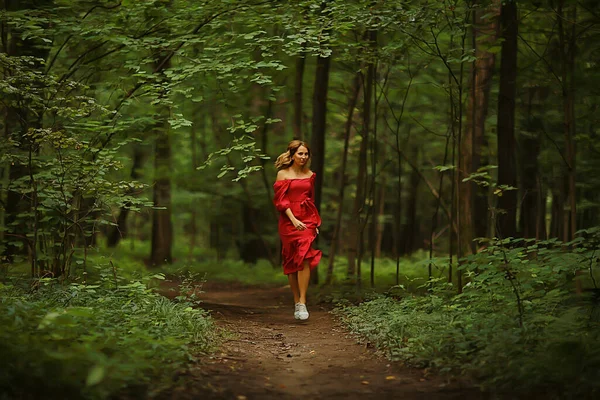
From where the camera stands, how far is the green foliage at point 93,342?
13.0 feet

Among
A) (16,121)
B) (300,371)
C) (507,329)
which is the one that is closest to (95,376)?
(300,371)

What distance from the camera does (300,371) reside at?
5.50 metres

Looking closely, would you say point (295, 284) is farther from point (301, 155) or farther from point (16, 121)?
point (16, 121)

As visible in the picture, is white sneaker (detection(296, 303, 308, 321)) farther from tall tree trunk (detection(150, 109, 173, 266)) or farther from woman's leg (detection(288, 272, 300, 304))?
tall tree trunk (detection(150, 109, 173, 266))

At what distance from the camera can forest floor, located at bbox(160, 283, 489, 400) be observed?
455cm

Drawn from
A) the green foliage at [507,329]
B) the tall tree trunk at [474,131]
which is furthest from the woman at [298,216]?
the tall tree trunk at [474,131]

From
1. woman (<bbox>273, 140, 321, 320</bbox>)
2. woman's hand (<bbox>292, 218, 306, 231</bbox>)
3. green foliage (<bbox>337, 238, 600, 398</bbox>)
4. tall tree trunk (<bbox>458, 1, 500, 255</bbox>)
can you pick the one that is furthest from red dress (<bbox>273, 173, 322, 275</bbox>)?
tall tree trunk (<bbox>458, 1, 500, 255</bbox>)

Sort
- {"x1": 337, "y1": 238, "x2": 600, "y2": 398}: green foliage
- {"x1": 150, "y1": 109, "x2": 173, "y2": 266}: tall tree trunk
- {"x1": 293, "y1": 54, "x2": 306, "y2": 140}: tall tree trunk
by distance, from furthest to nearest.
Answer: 1. {"x1": 150, "y1": 109, "x2": 173, "y2": 266}: tall tree trunk
2. {"x1": 293, "y1": 54, "x2": 306, "y2": 140}: tall tree trunk
3. {"x1": 337, "y1": 238, "x2": 600, "y2": 398}: green foliage

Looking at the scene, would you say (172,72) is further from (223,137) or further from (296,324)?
(223,137)

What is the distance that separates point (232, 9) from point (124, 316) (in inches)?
230

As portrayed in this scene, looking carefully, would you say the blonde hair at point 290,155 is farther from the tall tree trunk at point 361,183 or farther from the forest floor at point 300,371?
the tall tree trunk at point 361,183

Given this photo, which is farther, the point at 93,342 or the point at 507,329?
the point at 507,329

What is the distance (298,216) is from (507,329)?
159 inches

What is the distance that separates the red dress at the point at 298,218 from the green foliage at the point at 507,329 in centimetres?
115
